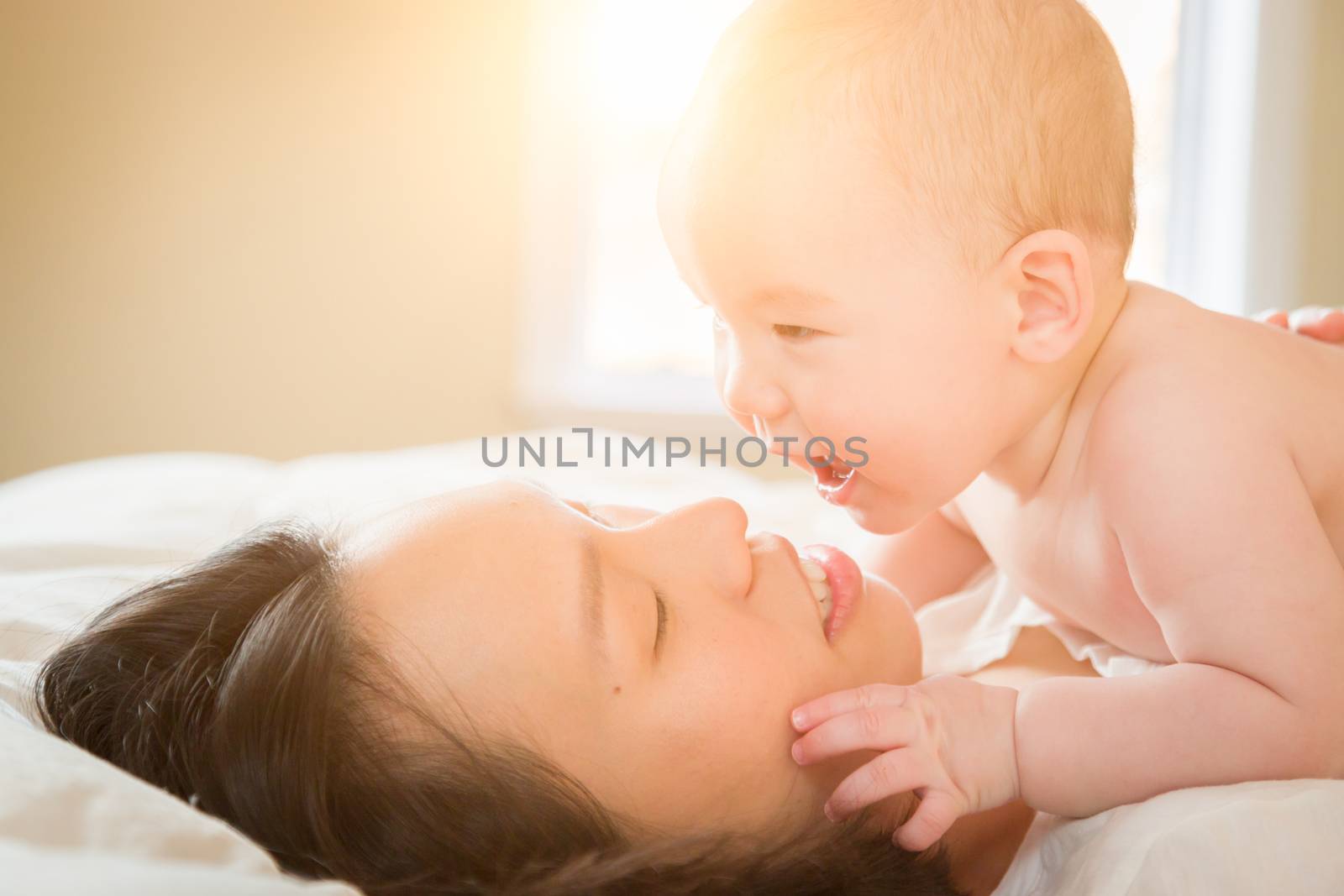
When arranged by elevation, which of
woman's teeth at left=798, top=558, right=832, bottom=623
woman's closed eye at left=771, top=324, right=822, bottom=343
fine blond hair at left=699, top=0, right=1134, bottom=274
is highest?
fine blond hair at left=699, top=0, right=1134, bottom=274

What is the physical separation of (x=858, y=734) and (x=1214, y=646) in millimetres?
289

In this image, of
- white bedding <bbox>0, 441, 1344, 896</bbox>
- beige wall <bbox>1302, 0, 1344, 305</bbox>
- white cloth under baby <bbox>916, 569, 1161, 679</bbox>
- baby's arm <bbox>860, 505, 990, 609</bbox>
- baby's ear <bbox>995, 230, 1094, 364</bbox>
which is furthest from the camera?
beige wall <bbox>1302, 0, 1344, 305</bbox>

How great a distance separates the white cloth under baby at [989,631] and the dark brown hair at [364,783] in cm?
42

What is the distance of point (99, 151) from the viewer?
11.6 feet

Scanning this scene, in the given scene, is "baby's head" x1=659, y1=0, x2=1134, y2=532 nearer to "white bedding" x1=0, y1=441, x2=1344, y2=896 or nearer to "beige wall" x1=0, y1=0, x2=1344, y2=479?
"white bedding" x1=0, y1=441, x2=1344, y2=896

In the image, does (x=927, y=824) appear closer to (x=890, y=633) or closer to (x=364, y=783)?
(x=890, y=633)

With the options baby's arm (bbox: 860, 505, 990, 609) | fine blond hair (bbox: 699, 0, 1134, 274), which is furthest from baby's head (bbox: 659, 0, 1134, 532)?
baby's arm (bbox: 860, 505, 990, 609)

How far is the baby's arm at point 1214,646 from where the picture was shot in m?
0.81

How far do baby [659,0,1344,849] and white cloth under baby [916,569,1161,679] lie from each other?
0.08 meters

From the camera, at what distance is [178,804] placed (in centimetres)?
59

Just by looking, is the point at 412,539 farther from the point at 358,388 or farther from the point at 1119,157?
the point at 358,388

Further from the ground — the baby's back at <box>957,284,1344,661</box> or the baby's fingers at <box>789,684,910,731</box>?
the baby's back at <box>957,284,1344,661</box>

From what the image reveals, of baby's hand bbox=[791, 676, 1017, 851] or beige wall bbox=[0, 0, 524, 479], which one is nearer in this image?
baby's hand bbox=[791, 676, 1017, 851]

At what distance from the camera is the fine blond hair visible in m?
0.88
